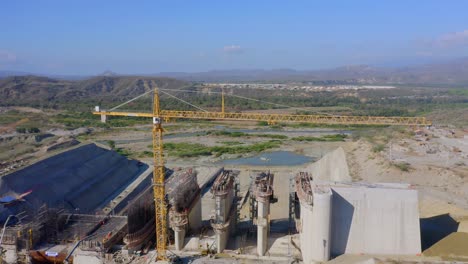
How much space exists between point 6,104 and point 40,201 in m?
103

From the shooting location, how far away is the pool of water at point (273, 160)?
55625 millimetres

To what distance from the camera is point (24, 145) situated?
55562 mm

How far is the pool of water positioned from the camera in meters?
55.6

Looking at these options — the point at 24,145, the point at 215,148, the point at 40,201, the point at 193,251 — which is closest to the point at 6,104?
the point at 24,145

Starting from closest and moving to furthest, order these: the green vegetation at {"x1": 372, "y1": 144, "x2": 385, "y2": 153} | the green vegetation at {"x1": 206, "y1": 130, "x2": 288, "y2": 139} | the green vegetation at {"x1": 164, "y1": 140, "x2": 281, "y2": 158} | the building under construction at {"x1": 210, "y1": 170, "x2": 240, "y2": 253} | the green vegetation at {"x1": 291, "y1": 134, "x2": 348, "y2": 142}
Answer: the building under construction at {"x1": 210, "y1": 170, "x2": 240, "y2": 253}, the green vegetation at {"x1": 372, "y1": 144, "x2": 385, "y2": 153}, the green vegetation at {"x1": 164, "y1": 140, "x2": 281, "y2": 158}, the green vegetation at {"x1": 291, "y1": 134, "x2": 348, "y2": 142}, the green vegetation at {"x1": 206, "y1": 130, "x2": 288, "y2": 139}

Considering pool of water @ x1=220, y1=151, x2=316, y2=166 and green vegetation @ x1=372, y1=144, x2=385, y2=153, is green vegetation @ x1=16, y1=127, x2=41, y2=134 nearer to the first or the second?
pool of water @ x1=220, y1=151, x2=316, y2=166

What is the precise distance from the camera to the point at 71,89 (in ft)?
511

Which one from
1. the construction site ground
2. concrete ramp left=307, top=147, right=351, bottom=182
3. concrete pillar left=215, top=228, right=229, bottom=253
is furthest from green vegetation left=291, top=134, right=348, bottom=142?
concrete pillar left=215, top=228, right=229, bottom=253

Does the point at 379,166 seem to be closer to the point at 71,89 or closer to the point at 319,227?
the point at 319,227

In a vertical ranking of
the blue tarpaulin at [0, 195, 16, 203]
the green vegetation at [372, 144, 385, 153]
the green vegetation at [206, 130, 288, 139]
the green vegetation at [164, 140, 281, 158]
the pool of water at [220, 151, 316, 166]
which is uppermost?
the green vegetation at [372, 144, 385, 153]

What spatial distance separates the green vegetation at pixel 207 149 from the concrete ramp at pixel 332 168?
14481 millimetres

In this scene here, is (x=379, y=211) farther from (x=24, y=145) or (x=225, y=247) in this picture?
(x=24, y=145)

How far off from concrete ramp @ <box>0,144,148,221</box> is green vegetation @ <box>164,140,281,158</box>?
1432 cm

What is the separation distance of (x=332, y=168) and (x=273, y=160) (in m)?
12.4
